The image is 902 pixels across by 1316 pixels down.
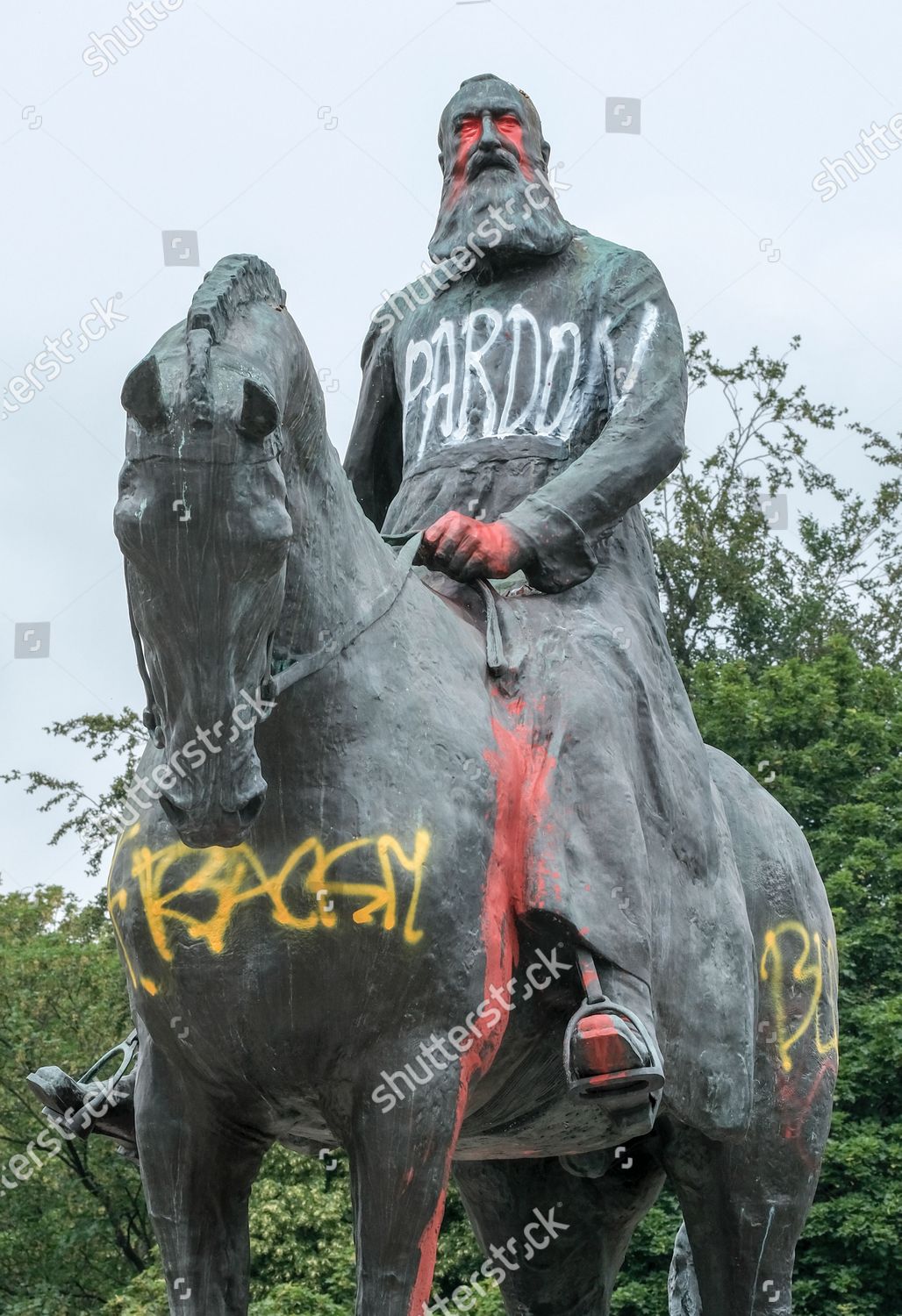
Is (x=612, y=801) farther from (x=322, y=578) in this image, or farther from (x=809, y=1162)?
(x=809, y=1162)

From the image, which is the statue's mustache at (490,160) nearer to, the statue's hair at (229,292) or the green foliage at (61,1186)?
the statue's hair at (229,292)

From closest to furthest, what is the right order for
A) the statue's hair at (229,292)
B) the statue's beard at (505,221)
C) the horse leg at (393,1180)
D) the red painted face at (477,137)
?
the statue's hair at (229,292) → the horse leg at (393,1180) → the statue's beard at (505,221) → the red painted face at (477,137)

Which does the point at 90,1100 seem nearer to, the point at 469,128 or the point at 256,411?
the point at 256,411

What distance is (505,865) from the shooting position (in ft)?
16.9

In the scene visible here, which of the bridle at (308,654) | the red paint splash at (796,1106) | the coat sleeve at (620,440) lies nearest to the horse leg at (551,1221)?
the red paint splash at (796,1106)

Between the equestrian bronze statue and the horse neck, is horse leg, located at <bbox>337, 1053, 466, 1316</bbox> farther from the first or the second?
the horse neck

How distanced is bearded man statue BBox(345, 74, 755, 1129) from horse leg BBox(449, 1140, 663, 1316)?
94 cm

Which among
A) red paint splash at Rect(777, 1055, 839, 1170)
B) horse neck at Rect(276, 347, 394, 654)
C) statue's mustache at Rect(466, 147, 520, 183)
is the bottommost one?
red paint splash at Rect(777, 1055, 839, 1170)

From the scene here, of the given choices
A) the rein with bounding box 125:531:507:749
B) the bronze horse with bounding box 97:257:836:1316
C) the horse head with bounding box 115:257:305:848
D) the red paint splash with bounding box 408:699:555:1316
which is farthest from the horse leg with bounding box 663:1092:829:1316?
the horse head with bounding box 115:257:305:848

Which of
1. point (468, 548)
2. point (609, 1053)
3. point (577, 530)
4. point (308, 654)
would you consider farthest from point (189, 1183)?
point (577, 530)

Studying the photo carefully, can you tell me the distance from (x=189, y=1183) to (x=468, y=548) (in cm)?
176

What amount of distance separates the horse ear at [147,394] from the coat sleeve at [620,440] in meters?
1.69

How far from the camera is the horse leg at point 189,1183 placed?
5109mm

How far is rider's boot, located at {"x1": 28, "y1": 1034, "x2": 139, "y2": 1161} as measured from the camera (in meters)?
5.75
